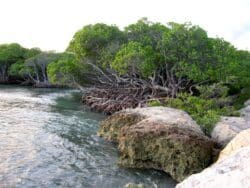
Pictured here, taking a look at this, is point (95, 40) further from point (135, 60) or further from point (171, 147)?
point (171, 147)

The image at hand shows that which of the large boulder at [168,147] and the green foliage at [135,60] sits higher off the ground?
the green foliage at [135,60]

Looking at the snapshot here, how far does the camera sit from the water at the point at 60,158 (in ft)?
32.0

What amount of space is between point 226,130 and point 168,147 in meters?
2.89

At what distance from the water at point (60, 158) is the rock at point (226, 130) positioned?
282 cm

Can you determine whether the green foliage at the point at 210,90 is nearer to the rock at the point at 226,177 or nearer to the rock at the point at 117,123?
the rock at the point at 117,123

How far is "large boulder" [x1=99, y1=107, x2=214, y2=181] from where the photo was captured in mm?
10359

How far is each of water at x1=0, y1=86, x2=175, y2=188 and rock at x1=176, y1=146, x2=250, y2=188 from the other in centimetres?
491

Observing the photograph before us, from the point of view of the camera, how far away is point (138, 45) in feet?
82.1

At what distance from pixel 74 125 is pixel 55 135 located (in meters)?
2.89

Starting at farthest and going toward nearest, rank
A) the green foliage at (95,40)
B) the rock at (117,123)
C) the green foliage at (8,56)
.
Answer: the green foliage at (8,56), the green foliage at (95,40), the rock at (117,123)

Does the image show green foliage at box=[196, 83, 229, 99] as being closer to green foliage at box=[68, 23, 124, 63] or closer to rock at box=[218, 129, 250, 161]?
green foliage at box=[68, 23, 124, 63]

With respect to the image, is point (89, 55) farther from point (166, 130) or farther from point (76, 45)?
point (166, 130)

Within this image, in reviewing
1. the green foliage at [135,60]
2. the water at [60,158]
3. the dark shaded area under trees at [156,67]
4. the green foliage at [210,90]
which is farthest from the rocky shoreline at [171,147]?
the green foliage at [135,60]

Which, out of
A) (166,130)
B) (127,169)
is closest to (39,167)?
(127,169)
